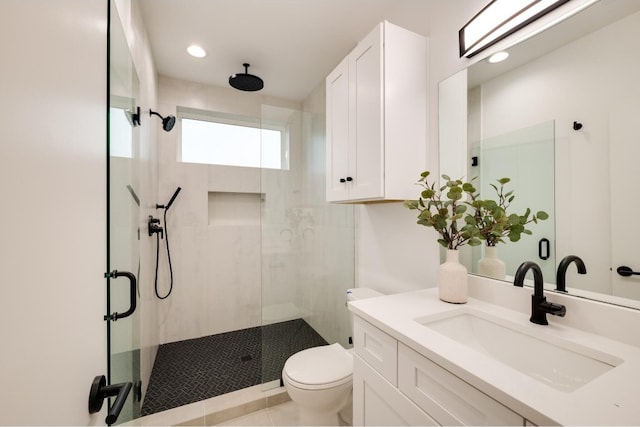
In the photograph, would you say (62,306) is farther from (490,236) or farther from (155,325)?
(155,325)

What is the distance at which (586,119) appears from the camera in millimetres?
909

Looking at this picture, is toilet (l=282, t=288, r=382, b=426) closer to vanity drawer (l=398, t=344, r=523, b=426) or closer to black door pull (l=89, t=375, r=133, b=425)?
vanity drawer (l=398, t=344, r=523, b=426)

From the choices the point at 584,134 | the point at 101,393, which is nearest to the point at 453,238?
the point at 584,134

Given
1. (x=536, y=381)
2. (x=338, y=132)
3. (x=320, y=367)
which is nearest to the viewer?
(x=536, y=381)

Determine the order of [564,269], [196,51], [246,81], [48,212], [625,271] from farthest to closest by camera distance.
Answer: [246,81] → [196,51] → [564,269] → [625,271] → [48,212]

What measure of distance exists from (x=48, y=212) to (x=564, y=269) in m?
1.47

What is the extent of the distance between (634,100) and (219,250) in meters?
2.96

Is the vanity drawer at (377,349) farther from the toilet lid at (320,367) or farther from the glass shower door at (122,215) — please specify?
the glass shower door at (122,215)

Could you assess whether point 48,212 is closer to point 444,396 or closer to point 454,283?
point 444,396

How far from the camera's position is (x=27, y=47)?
1.34 feet

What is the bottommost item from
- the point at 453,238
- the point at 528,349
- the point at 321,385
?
the point at 321,385

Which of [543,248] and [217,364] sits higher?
[543,248]

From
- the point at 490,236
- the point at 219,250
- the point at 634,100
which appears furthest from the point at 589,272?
the point at 219,250

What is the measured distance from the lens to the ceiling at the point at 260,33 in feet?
5.53
